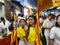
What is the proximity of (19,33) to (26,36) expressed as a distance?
0.30m

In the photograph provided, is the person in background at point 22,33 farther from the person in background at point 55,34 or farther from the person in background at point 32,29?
the person in background at point 55,34

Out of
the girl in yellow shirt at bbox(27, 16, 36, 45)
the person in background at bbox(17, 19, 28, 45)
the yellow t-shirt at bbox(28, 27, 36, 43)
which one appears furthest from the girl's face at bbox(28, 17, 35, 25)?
the person in background at bbox(17, 19, 28, 45)

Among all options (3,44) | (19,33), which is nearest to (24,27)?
(19,33)

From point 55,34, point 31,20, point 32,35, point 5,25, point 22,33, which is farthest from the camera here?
point 5,25

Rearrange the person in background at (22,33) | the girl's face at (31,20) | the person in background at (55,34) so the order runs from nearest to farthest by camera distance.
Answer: the person in background at (55,34) < the girl's face at (31,20) < the person in background at (22,33)

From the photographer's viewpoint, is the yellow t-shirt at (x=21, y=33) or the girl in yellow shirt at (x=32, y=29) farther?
the yellow t-shirt at (x=21, y=33)

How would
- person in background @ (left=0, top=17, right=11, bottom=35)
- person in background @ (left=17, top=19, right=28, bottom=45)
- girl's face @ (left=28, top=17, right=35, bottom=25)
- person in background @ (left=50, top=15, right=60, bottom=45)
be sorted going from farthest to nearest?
1. person in background @ (left=0, top=17, right=11, bottom=35)
2. person in background @ (left=17, top=19, right=28, bottom=45)
3. girl's face @ (left=28, top=17, right=35, bottom=25)
4. person in background @ (left=50, top=15, right=60, bottom=45)

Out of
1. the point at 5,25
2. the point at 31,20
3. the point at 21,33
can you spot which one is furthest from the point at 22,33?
the point at 5,25

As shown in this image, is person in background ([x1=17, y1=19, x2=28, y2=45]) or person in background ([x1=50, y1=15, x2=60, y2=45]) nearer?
person in background ([x1=50, y1=15, x2=60, y2=45])

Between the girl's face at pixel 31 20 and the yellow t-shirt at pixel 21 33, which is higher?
the girl's face at pixel 31 20

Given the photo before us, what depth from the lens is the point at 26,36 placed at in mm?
5617

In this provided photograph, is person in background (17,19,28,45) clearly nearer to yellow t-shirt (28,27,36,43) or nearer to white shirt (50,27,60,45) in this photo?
yellow t-shirt (28,27,36,43)

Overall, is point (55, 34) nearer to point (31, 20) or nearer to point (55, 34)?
point (55, 34)

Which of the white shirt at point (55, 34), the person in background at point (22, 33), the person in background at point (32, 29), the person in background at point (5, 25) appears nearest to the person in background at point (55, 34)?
the white shirt at point (55, 34)
